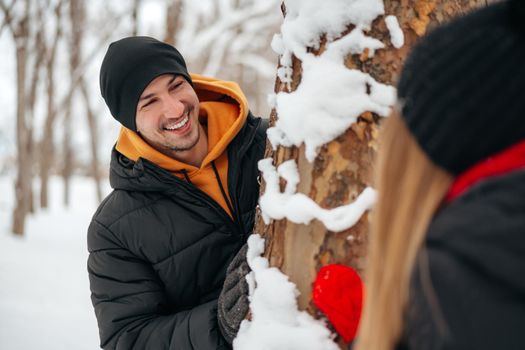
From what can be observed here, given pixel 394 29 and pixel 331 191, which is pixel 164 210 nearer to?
pixel 331 191

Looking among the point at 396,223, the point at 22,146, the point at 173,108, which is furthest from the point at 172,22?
the point at 396,223

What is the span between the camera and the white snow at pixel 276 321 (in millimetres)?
1139

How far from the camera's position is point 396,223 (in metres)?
0.78

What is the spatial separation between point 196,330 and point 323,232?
2.18ft

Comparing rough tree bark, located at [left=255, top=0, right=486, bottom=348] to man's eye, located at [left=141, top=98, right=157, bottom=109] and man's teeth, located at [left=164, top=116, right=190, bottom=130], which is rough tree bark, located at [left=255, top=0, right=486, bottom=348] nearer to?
man's teeth, located at [left=164, top=116, right=190, bottom=130]

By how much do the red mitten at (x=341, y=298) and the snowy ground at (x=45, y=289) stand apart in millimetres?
3092

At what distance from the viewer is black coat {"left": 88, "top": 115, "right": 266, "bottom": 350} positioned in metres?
1.81

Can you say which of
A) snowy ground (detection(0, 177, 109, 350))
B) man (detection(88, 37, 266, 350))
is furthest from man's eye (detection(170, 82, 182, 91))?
snowy ground (detection(0, 177, 109, 350))

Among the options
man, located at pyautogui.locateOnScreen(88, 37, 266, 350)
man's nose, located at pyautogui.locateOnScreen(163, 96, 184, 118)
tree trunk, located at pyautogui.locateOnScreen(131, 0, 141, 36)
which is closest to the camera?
man, located at pyautogui.locateOnScreen(88, 37, 266, 350)

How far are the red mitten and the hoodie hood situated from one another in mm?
1037

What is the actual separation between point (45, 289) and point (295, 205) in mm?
4992

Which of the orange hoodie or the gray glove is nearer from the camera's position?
the gray glove

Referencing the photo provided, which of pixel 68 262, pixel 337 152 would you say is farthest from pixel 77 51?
pixel 337 152

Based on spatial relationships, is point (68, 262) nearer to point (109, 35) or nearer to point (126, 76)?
point (109, 35)
